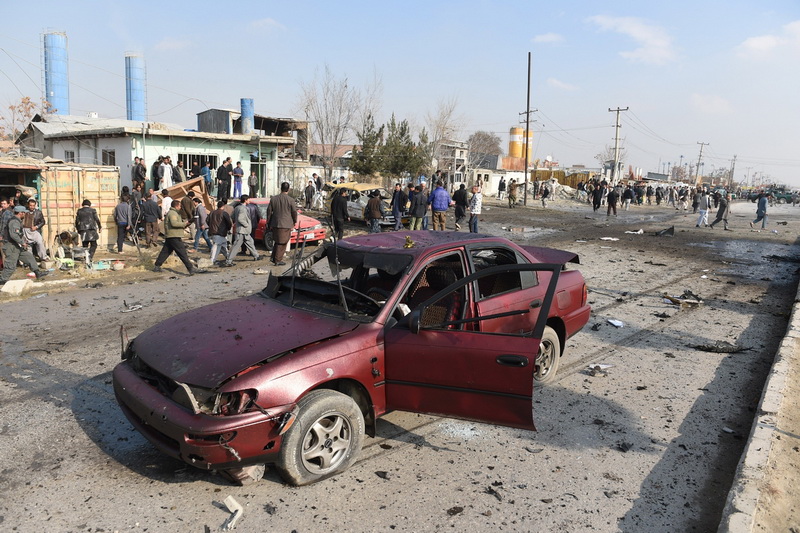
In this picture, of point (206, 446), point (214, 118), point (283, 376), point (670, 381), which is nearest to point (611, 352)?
point (670, 381)

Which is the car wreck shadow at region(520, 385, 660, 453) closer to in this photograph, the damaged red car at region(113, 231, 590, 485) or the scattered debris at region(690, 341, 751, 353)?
the damaged red car at region(113, 231, 590, 485)

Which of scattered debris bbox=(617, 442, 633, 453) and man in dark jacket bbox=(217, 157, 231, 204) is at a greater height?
man in dark jacket bbox=(217, 157, 231, 204)

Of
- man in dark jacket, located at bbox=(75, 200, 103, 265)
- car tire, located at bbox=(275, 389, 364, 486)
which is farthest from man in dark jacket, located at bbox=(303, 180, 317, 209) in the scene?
car tire, located at bbox=(275, 389, 364, 486)

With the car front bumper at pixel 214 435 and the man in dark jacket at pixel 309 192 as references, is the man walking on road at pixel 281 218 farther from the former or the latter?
the man in dark jacket at pixel 309 192

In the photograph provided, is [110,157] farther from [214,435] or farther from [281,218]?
[214,435]

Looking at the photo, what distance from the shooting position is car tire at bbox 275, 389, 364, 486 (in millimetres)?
3471

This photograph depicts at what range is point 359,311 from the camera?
4199mm

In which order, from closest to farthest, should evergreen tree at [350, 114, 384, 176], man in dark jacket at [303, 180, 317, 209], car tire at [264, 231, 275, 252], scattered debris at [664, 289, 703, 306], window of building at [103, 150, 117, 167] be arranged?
scattered debris at [664, 289, 703, 306] < car tire at [264, 231, 275, 252] < window of building at [103, 150, 117, 167] < man in dark jacket at [303, 180, 317, 209] < evergreen tree at [350, 114, 384, 176]

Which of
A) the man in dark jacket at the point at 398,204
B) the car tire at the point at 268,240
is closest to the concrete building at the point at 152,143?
the man in dark jacket at the point at 398,204

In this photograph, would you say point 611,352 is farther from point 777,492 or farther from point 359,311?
point 359,311

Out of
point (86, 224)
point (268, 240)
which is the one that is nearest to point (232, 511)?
point (86, 224)

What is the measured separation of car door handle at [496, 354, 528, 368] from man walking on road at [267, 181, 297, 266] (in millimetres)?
8925

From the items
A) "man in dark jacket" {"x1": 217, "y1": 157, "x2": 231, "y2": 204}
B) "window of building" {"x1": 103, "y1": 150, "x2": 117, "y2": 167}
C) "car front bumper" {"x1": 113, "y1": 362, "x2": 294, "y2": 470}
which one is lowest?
"car front bumper" {"x1": 113, "y1": 362, "x2": 294, "y2": 470}

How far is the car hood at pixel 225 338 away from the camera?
11.6 feet
